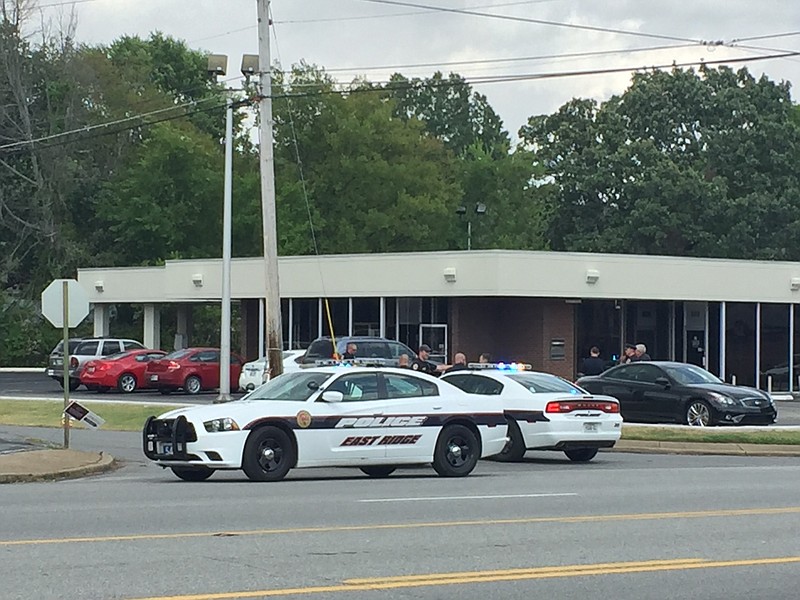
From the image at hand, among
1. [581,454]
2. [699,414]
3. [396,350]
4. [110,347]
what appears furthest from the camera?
[110,347]

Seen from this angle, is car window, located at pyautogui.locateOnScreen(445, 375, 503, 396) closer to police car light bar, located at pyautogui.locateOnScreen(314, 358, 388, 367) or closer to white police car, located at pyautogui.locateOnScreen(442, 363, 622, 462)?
white police car, located at pyautogui.locateOnScreen(442, 363, 622, 462)

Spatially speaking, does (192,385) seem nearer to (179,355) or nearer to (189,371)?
(189,371)

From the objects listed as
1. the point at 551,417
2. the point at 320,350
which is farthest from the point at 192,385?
the point at 551,417

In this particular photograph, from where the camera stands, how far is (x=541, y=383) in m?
22.7

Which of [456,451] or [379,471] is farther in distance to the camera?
[379,471]

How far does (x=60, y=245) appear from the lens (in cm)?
6831

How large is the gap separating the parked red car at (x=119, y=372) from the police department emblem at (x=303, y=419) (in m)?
25.6

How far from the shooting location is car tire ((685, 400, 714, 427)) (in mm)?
27766

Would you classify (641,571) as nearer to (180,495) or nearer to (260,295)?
(180,495)

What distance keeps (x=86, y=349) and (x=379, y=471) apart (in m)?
26.4

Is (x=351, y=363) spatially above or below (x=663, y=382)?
above

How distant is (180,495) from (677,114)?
59.5 meters

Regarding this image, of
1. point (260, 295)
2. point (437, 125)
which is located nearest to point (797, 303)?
point (260, 295)

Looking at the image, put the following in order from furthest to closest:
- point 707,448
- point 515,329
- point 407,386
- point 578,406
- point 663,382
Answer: point 515,329 < point 663,382 < point 707,448 < point 578,406 < point 407,386
